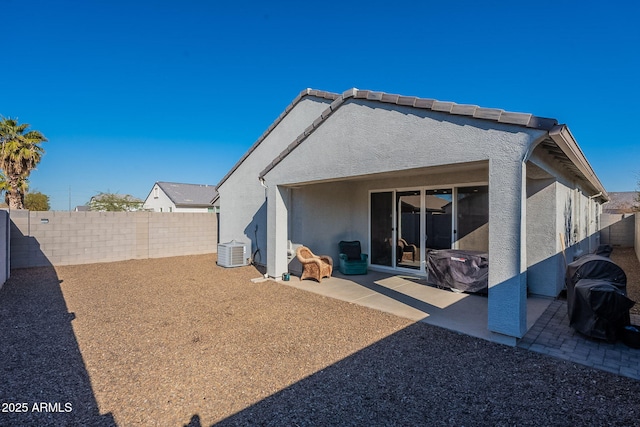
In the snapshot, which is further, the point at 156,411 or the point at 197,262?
the point at 197,262

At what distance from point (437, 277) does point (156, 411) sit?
6.64 m

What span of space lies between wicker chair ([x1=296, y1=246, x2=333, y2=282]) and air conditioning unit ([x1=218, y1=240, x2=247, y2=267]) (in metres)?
3.72

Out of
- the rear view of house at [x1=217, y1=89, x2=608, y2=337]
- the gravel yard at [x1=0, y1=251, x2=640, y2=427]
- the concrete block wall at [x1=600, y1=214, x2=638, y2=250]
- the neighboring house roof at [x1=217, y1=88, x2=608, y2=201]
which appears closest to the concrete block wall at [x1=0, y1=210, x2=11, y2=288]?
the gravel yard at [x1=0, y1=251, x2=640, y2=427]

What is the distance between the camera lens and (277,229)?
8.52 m

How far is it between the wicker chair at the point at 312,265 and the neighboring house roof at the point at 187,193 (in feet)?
81.2

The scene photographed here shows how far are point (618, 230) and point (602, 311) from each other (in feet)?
62.8

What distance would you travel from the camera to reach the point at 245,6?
10.0m

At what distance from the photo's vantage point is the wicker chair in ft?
27.9

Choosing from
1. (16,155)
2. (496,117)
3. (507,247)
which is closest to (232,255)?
(507,247)

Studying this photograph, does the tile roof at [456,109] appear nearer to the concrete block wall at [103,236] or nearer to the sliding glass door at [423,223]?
the sliding glass door at [423,223]

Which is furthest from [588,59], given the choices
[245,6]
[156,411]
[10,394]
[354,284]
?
[10,394]

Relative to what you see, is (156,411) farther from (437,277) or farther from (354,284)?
(437,277)

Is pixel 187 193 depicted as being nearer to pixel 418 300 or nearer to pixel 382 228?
pixel 382 228

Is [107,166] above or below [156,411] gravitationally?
above
